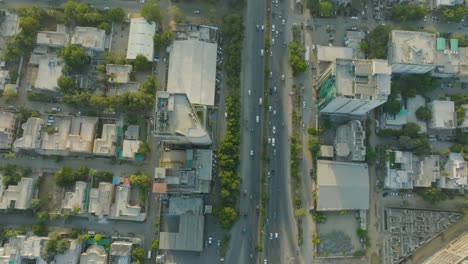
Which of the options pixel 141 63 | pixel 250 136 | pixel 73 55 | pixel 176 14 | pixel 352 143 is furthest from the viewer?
pixel 176 14

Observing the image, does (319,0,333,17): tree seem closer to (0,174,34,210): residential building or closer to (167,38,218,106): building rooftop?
(167,38,218,106): building rooftop

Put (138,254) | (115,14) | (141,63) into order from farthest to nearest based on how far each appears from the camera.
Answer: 1. (115,14)
2. (141,63)
3. (138,254)

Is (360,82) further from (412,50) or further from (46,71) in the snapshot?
(46,71)

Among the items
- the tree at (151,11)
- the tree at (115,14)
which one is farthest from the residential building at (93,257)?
the tree at (151,11)

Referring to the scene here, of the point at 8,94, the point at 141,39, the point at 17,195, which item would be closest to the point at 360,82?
the point at 141,39

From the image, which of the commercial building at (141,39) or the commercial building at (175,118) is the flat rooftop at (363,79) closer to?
the commercial building at (175,118)

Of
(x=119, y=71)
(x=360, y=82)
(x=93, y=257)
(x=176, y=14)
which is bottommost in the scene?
(x=93, y=257)
